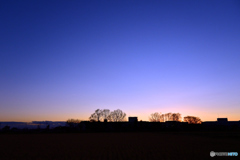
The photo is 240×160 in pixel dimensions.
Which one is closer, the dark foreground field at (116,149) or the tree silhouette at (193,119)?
the dark foreground field at (116,149)

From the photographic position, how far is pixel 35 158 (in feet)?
50.9

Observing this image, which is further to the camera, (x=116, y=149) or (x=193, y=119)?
(x=193, y=119)

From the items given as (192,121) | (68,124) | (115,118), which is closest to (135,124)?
(115,118)

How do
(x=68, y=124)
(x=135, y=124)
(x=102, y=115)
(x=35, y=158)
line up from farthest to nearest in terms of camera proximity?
1. (x=102, y=115)
2. (x=135, y=124)
3. (x=68, y=124)
4. (x=35, y=158)

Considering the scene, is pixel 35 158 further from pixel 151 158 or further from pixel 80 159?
pixel 151 158

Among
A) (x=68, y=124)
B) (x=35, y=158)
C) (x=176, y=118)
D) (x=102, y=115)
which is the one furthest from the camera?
(x=176, y=118)

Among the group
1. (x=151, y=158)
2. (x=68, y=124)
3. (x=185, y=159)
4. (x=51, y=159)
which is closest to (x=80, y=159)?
(x=51, y=159)

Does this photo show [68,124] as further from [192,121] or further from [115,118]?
[192,121]

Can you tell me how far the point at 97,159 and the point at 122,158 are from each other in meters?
1.87

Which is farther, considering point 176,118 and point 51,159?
point 176,118

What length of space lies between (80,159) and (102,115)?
104662mm

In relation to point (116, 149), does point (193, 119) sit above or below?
below

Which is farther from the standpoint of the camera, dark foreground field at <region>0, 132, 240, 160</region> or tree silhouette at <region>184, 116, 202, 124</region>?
tree silhouette at <region>184, 116, 202, 124</region>

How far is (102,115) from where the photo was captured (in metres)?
118
